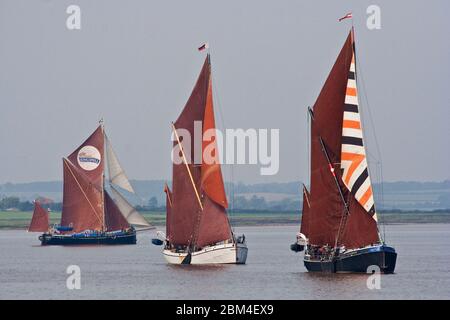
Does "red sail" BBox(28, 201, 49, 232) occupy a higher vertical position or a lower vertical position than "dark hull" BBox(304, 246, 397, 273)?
lower

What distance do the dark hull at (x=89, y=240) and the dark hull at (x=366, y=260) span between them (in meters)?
63.8

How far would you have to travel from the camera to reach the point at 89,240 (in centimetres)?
14100

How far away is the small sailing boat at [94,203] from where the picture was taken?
13975 centimetres

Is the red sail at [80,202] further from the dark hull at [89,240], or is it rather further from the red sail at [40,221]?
the red sail at [40,221]

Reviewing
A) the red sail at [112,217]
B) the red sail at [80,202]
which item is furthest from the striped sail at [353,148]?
the red sail at [112,217]

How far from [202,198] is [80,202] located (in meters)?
48.2

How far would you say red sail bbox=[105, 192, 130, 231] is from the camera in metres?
143

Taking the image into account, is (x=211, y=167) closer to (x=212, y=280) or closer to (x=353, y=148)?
(x=212, y=280)

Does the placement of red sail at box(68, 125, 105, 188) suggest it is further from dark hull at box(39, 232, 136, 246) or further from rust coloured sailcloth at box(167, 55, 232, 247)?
rust coloured sailcloth at box(167, 55, 232, 247)

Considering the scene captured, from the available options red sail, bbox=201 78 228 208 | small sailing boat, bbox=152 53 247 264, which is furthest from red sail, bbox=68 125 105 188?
red sail, bbox=201 78 228 208

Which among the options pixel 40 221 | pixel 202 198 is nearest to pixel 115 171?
pixel 40 221

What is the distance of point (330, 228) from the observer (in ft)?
267
